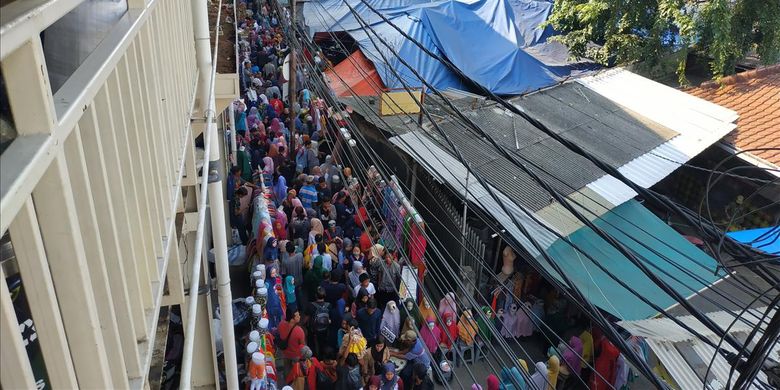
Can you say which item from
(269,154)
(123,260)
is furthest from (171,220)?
(269,154)

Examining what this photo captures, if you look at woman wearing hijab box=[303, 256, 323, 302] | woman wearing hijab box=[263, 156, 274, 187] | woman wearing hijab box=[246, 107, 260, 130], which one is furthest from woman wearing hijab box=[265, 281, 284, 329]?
woman wearing hijab box=[246, 107, 260, 130]

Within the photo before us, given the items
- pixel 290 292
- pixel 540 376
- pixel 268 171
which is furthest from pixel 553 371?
pixel 268 171

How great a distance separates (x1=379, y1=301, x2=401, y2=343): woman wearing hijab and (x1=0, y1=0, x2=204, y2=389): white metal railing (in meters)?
4.97

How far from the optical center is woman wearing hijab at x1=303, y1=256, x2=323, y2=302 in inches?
290

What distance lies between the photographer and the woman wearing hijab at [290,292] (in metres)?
7.20

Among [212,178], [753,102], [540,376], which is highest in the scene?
[212,178]

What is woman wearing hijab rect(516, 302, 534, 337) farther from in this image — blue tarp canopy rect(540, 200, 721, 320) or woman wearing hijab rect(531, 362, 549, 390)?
woman wearing hijab rect(531, 362, 549, 390)

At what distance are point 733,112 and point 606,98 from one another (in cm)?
236

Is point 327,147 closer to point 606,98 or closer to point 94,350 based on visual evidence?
point 606,98

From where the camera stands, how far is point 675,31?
13.0 m

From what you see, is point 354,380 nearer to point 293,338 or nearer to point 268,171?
point 293,338

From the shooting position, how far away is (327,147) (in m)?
11.9

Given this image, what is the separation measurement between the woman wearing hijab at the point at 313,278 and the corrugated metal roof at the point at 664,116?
524 cm

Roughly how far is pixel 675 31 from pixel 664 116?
2530mm
